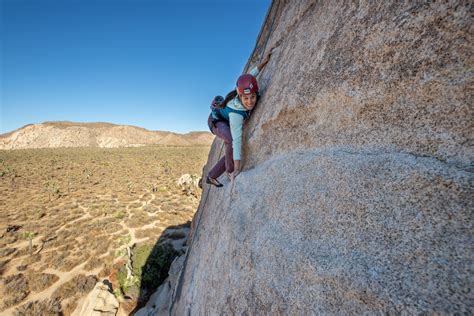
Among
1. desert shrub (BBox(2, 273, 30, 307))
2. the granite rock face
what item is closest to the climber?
the granite rock face

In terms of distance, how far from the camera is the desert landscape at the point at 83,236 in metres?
10.6

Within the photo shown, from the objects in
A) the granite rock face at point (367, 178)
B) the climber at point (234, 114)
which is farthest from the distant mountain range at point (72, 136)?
the granite rock face at point (367, 178)

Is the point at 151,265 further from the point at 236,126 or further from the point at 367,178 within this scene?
the point at 367,178

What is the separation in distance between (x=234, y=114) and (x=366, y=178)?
2.36 meters

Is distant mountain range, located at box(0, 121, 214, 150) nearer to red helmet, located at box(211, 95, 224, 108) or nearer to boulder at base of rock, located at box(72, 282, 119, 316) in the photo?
boulder at base of rock, located at box(72, 282, 119, 316)

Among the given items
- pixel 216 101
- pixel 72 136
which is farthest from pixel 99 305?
pixel 72 136

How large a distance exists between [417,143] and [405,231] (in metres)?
0.69

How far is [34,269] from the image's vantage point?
12.5 metres

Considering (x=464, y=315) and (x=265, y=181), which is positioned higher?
(x=265, y=181)

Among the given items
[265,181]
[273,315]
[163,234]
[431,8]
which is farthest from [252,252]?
[163,234]

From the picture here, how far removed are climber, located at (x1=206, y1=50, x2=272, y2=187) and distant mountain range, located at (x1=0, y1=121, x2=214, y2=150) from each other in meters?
127

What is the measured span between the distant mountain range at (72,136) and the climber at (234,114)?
126609 mm

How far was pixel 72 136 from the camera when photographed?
114875 millimetres

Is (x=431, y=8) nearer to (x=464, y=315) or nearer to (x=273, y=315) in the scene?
(x=464, y=315)
